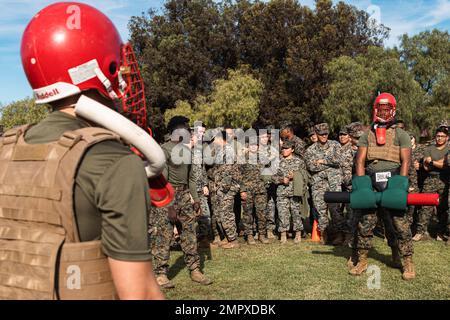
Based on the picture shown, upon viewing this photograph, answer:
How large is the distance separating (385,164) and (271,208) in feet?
11.9

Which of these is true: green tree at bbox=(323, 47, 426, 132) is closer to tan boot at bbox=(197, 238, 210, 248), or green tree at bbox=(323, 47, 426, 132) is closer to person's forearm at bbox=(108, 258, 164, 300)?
tan boot at bbox=(197, 238, 210, 248)

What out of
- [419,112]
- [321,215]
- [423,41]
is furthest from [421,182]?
[423,41]

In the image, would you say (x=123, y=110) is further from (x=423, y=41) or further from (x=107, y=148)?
(x=423, y=41)

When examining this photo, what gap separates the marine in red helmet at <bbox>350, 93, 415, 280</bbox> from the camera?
5.95 metres

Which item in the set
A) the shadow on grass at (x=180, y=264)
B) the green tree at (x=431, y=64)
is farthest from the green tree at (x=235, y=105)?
the shadow on grass at (x=180, y=264)

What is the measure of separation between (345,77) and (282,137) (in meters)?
24.7

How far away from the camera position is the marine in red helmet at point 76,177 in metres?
1.51

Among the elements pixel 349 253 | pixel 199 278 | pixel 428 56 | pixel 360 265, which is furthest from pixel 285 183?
pixel 428 56

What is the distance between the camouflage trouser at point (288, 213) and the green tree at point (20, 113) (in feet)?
140

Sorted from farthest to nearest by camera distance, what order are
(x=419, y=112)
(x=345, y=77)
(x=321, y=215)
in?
(x=345, y=77) → (x=419, y=112) → (x=321, y=215)

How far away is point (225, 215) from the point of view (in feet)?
28.4

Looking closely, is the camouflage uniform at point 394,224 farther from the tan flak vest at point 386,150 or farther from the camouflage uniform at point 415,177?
the camouflage uniform at point 415,177

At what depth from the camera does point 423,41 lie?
109 ft
